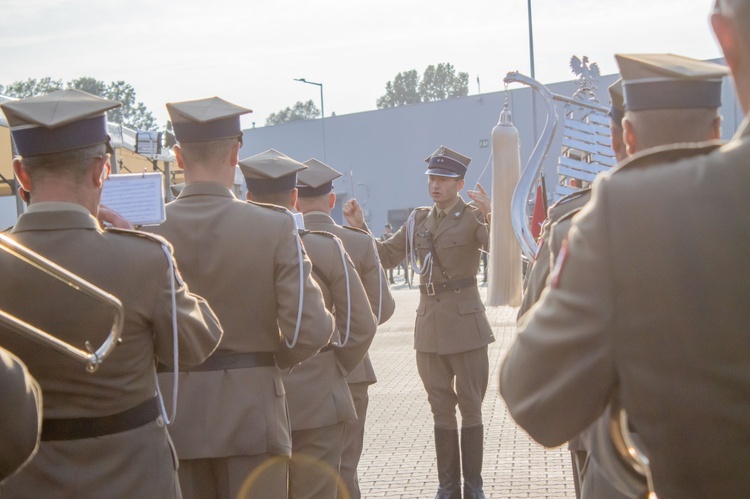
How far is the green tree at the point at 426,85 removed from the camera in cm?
12838

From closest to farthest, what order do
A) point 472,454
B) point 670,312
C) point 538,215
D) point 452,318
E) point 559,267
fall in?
1. point 670,312
2. point 559,267
3. point 538,215
4. point 472,454
5. point 452,318

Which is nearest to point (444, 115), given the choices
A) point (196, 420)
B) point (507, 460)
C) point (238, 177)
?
point (238, 177)

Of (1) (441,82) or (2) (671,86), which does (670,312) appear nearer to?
(2) (671,86)

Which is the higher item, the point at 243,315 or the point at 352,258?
the point at 243,315

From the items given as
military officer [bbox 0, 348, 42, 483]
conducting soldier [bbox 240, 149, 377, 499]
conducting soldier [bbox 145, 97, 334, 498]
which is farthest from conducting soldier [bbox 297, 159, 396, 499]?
military officer [bbox 0, 348, 42, 483]

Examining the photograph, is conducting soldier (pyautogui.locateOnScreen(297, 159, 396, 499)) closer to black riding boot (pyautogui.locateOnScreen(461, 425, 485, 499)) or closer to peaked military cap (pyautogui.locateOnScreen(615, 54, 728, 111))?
black riding boot (pyautogui.locateOnScreen(461, 425, 485, 499))

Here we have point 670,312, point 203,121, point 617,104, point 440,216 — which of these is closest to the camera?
point 670,312

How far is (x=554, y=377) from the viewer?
1854mm

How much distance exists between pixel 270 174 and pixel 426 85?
12636 cm

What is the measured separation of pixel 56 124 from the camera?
10.7ft

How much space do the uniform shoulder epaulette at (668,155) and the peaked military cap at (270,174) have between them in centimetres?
343

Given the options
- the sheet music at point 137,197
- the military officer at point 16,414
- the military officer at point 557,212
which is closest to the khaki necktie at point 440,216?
the military officer at point 557,212

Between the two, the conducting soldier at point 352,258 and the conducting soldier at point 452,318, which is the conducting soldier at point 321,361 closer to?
the conducting soldier at point 352,258

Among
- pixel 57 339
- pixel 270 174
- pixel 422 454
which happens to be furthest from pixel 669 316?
pixel 422 454
